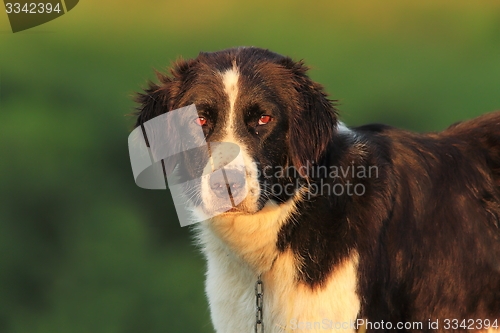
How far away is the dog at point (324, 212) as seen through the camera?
11.4 feet

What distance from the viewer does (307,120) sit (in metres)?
3.67

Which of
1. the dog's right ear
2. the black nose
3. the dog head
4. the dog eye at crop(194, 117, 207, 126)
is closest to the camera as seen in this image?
the black nose

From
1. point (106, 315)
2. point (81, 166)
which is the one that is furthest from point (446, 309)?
point (81, 166)

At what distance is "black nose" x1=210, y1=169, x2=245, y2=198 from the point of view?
329 cm

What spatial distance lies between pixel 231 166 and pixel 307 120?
654 millimetres

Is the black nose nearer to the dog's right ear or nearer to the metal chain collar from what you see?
the dog's right ear

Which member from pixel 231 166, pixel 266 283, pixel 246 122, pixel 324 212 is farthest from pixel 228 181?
pixel 266 283

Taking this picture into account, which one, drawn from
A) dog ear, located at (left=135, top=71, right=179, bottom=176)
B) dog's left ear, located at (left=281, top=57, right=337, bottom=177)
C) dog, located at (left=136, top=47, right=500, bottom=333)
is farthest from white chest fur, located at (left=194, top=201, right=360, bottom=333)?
dog ear, located at (left=135, top=71, right=179, bottom=176)

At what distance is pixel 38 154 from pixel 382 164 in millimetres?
8486

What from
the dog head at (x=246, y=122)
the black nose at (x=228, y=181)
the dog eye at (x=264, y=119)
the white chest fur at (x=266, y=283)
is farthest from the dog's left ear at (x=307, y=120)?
the black nose at (x=228, y=181)

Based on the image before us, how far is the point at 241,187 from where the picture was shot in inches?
131

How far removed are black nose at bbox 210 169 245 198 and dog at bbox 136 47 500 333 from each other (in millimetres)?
20

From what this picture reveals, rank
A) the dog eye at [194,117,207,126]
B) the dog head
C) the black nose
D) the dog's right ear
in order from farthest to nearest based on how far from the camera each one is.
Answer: the dog's right ear → the dog eye at [194,117,207,126] → the dog head → the black nose

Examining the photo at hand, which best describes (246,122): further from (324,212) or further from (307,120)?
(324,212)
